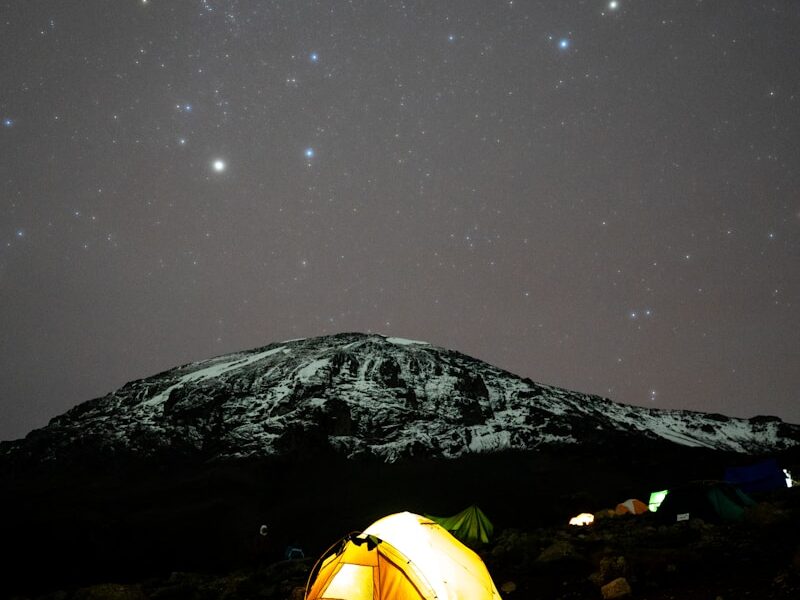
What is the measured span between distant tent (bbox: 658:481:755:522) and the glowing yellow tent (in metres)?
8.63

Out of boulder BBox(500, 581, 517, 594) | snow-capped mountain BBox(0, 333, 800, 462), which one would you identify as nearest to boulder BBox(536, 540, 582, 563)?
boulder BBox(500, 581, 517, 594)

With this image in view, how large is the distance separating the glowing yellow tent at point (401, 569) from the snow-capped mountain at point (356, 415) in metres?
54.7

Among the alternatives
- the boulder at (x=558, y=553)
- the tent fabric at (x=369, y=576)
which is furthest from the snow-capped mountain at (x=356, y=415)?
the tent fabric at (x=369, y=576)

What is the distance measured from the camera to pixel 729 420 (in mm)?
81875

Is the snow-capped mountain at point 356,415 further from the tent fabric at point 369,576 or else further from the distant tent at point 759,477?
the tent fabric at point 369,576

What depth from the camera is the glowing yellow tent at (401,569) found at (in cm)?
708

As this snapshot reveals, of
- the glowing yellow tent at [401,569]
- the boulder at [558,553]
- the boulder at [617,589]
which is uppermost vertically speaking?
the glowing yellow tent at [401,569]

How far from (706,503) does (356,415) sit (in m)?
62.4

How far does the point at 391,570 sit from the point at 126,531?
36143 millimetres

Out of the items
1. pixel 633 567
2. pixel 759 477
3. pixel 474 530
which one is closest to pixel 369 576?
pixel 633 567

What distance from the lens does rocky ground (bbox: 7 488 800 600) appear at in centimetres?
757

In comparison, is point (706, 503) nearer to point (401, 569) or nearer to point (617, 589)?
point (617, 589)

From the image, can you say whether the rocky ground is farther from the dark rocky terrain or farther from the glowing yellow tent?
the glowing yellow tent

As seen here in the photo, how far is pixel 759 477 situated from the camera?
2088 cm
